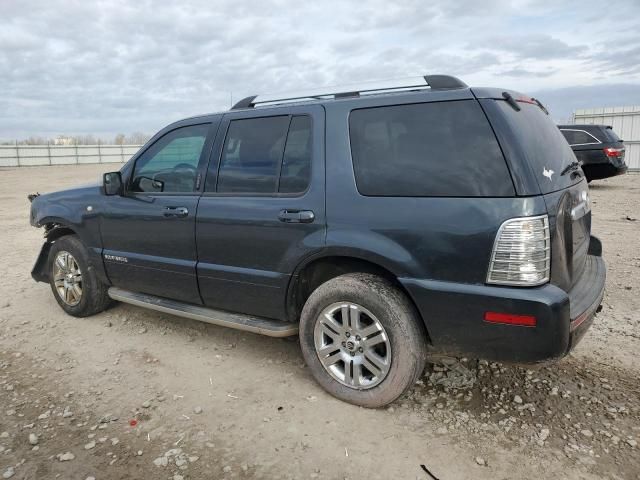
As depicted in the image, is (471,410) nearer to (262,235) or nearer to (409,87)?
(262,235)

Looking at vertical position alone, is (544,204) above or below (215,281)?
above

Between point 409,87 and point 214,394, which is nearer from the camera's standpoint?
point 409,87

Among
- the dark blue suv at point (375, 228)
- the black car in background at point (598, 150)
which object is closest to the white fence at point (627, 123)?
the black car in background at point (598, 150)

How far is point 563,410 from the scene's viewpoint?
9.91ft

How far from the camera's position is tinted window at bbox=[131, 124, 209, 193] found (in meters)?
3.89

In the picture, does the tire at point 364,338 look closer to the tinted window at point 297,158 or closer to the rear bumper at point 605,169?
the tinted window at point 297,158

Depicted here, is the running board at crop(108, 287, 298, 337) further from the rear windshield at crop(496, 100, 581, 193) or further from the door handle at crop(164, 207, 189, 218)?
the rear windshield at crop(496, 100, 581, 193)

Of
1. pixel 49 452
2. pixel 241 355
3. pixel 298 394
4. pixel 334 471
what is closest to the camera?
pixel 334 471

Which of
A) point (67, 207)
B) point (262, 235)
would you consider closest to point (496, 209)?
point (262, 235)

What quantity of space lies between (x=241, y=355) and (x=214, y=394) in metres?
0.61

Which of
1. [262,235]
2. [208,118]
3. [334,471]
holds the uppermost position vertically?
[208,118]

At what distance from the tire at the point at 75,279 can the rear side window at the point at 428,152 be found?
2.90 metres

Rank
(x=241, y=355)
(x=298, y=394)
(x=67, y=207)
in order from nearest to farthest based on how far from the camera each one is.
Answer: (x=298, y=394) → (x=241, y=355) → (x=67, y=207)

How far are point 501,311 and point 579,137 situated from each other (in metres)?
12.3
